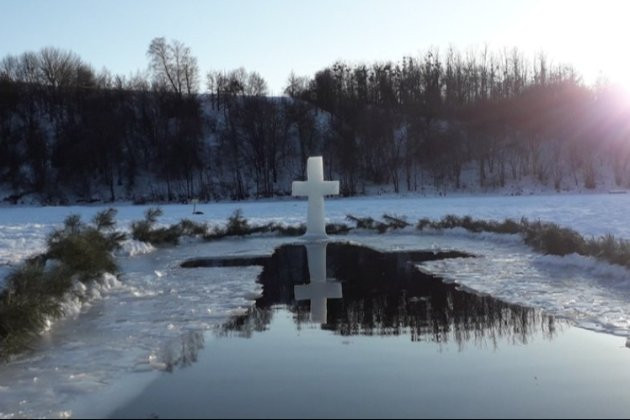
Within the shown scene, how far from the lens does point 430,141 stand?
74250 mm

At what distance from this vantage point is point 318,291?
467 inches

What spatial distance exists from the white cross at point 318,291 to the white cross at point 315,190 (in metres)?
5.66

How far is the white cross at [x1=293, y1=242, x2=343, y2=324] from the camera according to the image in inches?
392

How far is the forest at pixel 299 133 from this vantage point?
237 feet

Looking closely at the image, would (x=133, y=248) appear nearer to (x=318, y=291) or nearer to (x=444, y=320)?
(x=318, y=291)

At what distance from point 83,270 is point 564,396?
9886 millimetres

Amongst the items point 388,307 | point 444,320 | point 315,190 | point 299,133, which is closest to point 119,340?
point 388,307

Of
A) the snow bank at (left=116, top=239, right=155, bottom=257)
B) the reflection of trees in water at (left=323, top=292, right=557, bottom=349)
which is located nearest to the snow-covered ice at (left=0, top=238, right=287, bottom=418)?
the reflection of trees in water at (left=323, top=292, right=557, bottom=349)

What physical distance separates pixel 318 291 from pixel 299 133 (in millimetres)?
68236

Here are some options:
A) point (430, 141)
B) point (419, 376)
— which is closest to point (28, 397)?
point (419, 376)

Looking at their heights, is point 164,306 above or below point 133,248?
below

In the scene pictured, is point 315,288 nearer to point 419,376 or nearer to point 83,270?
point 83,270

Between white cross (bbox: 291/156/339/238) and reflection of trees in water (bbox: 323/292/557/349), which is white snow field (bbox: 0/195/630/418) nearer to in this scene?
reflection of trees in water (bbox: 323/292/557/349)

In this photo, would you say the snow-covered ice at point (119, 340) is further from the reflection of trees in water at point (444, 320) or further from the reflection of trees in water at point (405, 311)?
the reflection of trees in water at point (444, 320)
